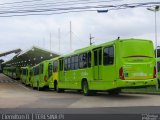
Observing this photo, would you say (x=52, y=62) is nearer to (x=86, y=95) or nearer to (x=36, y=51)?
(x=86, y=95)

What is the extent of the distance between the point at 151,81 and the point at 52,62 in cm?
Answer: 1561

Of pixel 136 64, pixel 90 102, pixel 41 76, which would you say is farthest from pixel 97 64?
pixel 41 76

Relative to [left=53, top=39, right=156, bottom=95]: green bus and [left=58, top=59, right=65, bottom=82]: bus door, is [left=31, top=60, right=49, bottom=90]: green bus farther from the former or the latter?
[left=53, top=39, right=156, bottom=95]: green bus

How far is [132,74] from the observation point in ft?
73.1

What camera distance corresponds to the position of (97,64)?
2472 cm

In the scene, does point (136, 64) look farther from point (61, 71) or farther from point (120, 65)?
point (61, 71)

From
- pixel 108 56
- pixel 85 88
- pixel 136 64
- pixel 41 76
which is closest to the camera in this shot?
pixel 136 64

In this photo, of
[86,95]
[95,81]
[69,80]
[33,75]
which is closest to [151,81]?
[95,81]

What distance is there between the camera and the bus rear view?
72.7ft

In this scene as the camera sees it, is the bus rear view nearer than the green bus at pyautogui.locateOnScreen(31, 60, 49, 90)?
Yes

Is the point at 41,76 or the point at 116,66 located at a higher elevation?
the point at 116,66

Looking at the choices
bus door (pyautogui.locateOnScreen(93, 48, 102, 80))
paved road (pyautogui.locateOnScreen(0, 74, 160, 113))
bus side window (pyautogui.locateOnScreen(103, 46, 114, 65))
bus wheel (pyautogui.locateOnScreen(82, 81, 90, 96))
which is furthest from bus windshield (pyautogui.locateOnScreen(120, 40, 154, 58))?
bus wheel (pyautogui.locateOnScreen(82, 81, 90, 96))

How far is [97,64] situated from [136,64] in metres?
2.95

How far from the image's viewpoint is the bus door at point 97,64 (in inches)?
960
